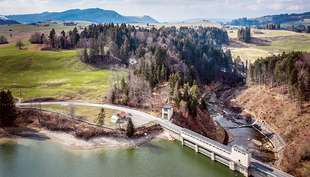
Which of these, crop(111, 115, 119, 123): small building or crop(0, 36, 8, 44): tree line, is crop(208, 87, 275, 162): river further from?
crop(0, 36, 8, 44): tree line

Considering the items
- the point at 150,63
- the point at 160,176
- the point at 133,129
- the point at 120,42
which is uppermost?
the point at 120,42

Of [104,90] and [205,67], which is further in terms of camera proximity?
[205,67]

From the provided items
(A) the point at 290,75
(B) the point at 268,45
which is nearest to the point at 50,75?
(A) the point at 290,75

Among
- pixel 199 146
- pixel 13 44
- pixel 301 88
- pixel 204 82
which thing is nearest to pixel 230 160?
pixel 199 146

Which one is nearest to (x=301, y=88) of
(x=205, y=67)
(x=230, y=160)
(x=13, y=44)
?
(x=230, y=160)

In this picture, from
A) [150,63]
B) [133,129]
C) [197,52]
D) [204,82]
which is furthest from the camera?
[197,52]

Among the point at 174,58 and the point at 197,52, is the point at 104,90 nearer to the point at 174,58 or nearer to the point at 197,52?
the point at 174,58

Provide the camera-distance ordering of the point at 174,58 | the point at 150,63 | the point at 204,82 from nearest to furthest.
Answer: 1. the point at 150,63
2. the point at 174,58
3. the point at 204,82

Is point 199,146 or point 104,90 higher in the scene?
point 104,90

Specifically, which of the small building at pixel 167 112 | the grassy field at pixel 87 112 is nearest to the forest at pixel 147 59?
the small building at pixel 167 112
